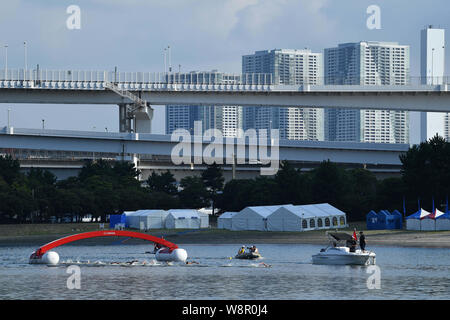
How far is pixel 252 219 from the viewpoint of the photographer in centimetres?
10512

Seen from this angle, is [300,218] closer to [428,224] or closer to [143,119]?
[428,224]

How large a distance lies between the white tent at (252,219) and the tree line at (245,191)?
15462 mm

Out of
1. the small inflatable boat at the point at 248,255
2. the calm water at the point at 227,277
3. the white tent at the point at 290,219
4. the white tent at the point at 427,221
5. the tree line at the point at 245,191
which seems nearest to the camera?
the calm water at the point at 227,277

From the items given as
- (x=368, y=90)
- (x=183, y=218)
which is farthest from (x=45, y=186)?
(x=368, y=90)

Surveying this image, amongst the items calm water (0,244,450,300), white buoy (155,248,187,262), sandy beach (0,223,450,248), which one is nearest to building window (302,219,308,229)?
sandy beach (0,223,450,248)

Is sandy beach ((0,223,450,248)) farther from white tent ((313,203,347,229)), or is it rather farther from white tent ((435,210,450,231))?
white tent ((435,210,450,231))

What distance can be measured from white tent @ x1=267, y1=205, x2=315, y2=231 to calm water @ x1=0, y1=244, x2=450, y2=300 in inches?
810

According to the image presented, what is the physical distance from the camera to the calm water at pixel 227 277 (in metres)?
50.8

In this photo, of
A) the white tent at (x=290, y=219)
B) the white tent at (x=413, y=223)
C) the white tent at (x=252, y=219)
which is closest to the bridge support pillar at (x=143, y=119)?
the white tent at (x=252, y=219)

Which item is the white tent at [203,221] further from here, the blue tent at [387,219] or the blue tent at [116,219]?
the blue tent at [387,219]

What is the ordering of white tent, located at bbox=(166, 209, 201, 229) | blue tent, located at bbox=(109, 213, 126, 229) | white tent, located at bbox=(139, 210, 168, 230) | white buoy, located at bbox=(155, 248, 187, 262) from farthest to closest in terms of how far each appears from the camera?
blue tent, located at bbox=(109, 213, 126, 229) → white tent, located at bbox=(166, 209, 201, 229) → white tent, located at bbox=(139, 210, 168, 230) → white buoy, located at bbox=(155, 248, 187, 262)

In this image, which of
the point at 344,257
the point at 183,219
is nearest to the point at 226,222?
the point at 183,219

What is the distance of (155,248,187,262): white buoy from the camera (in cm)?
7044
